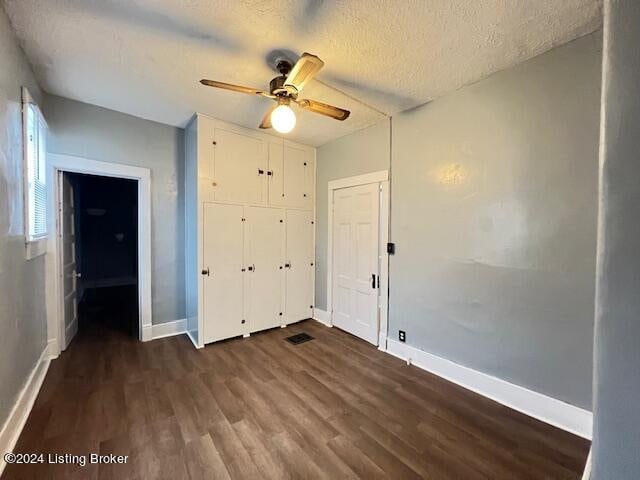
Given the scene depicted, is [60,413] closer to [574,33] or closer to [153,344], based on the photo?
[153,344]

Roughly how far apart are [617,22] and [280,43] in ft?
6.26

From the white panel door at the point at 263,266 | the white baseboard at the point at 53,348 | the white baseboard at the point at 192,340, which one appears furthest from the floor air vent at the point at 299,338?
the white baseboard at the point at 53,348

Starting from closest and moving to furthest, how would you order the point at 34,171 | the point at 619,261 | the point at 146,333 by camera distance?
the point at 619,261 < the point at 34,171 < the point at 146,333

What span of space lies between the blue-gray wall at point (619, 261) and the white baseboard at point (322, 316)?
3513mm

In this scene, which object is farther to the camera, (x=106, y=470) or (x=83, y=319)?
(x=83, y=319)

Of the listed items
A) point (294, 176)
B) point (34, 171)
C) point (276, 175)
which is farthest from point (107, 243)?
point (294, 176)

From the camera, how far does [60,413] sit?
6.55 feet

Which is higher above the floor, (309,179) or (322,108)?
(322,108)

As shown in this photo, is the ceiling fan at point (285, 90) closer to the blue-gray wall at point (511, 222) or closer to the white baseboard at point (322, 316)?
the blue-gray wall at point (511, 222)

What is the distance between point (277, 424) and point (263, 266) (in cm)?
203

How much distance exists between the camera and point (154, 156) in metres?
3.35

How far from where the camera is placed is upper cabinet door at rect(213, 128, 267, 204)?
3240mm

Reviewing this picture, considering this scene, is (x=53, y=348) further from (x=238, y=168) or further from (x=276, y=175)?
(x=276, y=175)

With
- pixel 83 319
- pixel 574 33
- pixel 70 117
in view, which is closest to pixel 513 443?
pixel 574 33
